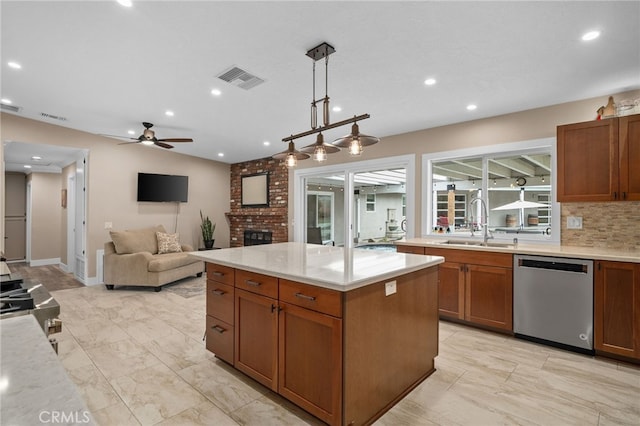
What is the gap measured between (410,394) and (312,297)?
1093 millimetres

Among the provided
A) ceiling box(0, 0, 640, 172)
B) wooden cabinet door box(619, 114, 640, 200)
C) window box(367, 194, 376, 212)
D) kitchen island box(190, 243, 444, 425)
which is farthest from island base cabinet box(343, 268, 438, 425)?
window box(367, 194, 376, 212)

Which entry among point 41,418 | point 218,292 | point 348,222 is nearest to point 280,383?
point 218,292

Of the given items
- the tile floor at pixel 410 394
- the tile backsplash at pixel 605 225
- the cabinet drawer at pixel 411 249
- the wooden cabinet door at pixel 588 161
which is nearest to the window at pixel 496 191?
the tile backsplash at pixel 605 225

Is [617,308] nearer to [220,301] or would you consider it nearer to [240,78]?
[220,301]

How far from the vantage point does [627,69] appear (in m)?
2.66

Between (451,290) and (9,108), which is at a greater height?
(9,108)

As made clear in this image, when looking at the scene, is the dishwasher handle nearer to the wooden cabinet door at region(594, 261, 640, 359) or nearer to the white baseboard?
→ the wooden cabinet door at region(594, 261, 640, 359)

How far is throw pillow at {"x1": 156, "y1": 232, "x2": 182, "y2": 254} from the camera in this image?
561cm

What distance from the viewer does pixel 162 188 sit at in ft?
20.3

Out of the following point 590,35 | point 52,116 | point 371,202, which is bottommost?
point 371,202

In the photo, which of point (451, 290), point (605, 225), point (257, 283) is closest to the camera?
point (257, 283)

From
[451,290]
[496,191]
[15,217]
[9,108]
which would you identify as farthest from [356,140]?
[15,217]

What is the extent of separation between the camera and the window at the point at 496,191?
12.2ft

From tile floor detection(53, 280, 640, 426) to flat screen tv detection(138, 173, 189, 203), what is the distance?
3190mm
